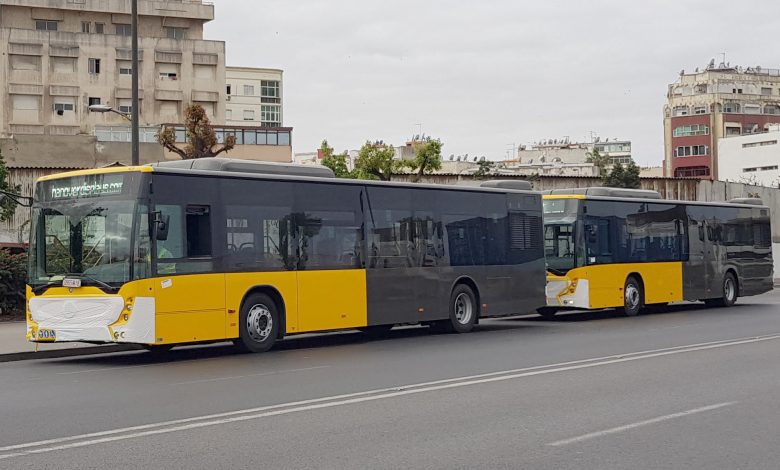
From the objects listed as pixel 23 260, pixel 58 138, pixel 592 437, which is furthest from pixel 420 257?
pixel 58 138

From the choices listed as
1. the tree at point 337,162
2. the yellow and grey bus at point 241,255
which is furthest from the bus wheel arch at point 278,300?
the tree at point 337,162

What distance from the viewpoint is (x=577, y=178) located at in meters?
55.9

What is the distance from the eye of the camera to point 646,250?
30.2 meters

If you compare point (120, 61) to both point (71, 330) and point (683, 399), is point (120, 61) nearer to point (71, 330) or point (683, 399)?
point (71, 330)

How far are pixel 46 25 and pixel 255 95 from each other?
52.0 metres

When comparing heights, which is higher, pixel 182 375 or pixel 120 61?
pixel 120 61

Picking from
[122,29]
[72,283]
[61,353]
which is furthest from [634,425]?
[122,29]

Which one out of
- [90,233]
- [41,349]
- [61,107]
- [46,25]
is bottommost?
[41,349]

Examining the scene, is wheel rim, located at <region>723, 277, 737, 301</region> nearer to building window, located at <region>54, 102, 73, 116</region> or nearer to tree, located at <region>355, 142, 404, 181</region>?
tree, located at <region>355, 142, 404, 181</region>

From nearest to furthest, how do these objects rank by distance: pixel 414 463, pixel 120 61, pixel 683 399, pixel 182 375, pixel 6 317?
pixel 414 463 < pixel 683 399 < pixel 182 375 < pixel 6 317 < pixel 120 61

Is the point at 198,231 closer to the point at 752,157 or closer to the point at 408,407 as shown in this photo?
the point at 408,407

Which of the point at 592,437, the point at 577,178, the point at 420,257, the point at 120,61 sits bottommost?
the point at 592,437

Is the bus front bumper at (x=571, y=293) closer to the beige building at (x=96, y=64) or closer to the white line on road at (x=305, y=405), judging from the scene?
the white line on road at (x=305, y=405)

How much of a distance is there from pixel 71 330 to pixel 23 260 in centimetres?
1034
